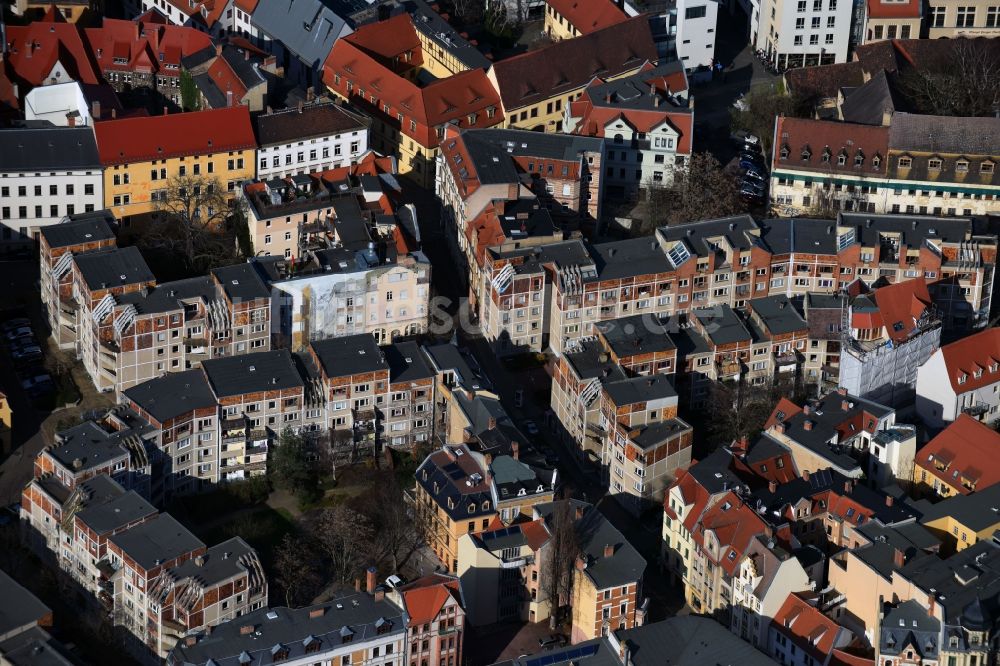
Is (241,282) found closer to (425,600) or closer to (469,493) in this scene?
(469,493)

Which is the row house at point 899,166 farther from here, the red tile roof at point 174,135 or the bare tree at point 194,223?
the bare tree at point 194,223

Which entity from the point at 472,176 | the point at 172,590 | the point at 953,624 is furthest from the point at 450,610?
the point at 472,176

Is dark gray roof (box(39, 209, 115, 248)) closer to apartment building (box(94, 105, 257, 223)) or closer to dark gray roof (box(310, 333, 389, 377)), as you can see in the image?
apartment building (box(94, 105, 257, 223))

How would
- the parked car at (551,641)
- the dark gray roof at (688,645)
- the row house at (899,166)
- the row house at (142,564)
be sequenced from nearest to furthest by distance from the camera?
Result: 1. the dark gray roof at (688,645)
2. the row house at (142,564)
3. the parked car at (551,641)
4. the row house at (899,166)

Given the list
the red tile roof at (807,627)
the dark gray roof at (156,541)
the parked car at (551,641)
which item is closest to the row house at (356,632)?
the parked car at (551,641)

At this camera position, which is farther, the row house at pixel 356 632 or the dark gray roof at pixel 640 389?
the dark gray roof at pixel 640 389

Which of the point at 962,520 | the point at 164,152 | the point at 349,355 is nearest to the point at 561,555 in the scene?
the point at 349,355
